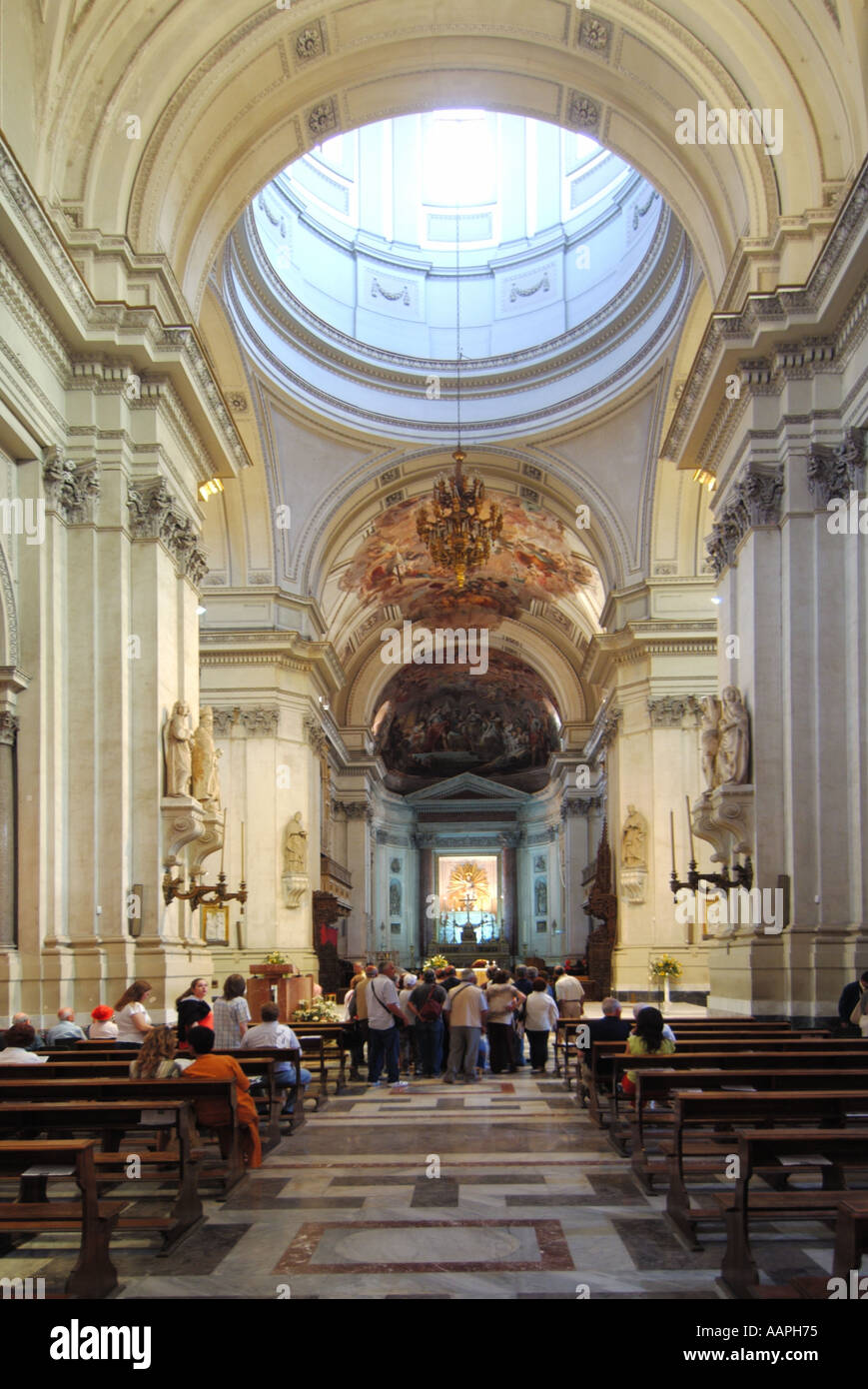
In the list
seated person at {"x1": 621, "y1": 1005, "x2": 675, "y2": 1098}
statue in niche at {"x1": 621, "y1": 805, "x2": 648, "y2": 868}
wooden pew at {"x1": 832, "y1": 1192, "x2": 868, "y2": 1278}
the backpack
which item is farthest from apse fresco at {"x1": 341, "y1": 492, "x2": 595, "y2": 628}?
wooden pew at {"x1": 832, "y1": 1192, "x2": 868, "y2": 1278}

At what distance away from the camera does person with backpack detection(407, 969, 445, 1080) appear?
541 inches

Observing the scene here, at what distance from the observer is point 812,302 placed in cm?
1338

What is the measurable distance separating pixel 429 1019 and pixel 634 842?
12.4 m

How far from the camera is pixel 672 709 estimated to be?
25359 mm

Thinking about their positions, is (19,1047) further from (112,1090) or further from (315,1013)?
(315,1013)

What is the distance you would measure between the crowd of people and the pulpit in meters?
3.03

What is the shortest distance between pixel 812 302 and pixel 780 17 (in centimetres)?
301

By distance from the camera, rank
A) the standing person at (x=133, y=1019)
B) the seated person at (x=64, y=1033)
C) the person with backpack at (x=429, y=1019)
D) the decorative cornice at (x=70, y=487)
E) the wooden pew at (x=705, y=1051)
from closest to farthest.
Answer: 1. the wooden pew at (x=705, y=1051)
2. the standing person at (x=133, y=1019)
3. the seated person at (x=64, y=1033)
4. the decorative cornice at (x=70, y=487)
5. the person with backpack at (x=429, y=1019)

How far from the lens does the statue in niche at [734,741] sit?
1403 centimetres

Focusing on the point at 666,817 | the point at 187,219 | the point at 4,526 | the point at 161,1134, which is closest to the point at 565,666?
the point at 666,817

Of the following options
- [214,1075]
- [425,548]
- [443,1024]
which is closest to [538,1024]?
[443,1024]

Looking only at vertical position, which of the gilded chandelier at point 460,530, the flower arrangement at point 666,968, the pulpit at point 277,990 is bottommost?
the flower arrangement at point 666,968

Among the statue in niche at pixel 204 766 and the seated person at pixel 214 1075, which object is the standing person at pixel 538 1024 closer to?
the statue in niche at pixel 204 766

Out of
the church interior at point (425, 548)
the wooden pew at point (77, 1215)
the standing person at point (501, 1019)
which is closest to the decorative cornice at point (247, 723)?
the church interior at point (425, 548)
